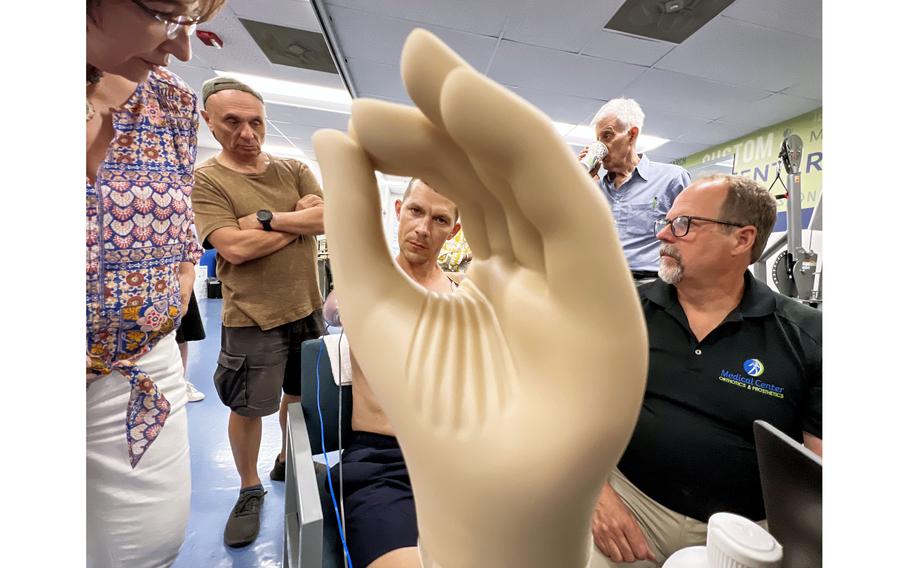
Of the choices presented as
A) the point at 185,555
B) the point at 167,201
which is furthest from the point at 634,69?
the point at 185,555

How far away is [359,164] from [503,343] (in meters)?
0.17

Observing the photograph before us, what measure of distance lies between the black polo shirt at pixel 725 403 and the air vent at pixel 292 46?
271cm

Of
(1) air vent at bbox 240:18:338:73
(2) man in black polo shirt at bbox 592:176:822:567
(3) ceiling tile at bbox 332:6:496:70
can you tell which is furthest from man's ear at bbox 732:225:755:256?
(1) air vent at bbox 240:18:338:73

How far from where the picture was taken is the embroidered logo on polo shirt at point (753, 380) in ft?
2.79

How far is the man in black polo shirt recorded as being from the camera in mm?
834

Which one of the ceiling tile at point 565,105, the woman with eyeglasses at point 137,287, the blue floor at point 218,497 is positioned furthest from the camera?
the ceiling tile at point 565,105

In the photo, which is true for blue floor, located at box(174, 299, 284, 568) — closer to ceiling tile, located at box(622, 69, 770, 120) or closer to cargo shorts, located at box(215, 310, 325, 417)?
cargo shorts, located at box(215, 310, 325, 417)

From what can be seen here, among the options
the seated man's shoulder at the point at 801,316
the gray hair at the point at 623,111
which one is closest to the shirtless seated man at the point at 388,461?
the seated man's shoulder at the point at 801,316

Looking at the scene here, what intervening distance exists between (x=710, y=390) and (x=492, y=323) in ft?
2.59

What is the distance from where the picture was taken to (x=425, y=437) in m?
0.30

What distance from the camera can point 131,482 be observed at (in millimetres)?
661

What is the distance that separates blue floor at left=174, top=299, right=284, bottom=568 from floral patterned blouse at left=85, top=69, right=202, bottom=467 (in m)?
0.79

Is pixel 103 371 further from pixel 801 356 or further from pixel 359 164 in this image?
pixel 801 356

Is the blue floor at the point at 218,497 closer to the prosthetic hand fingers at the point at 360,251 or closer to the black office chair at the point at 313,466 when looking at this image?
the black office chair at the point at 313,466
